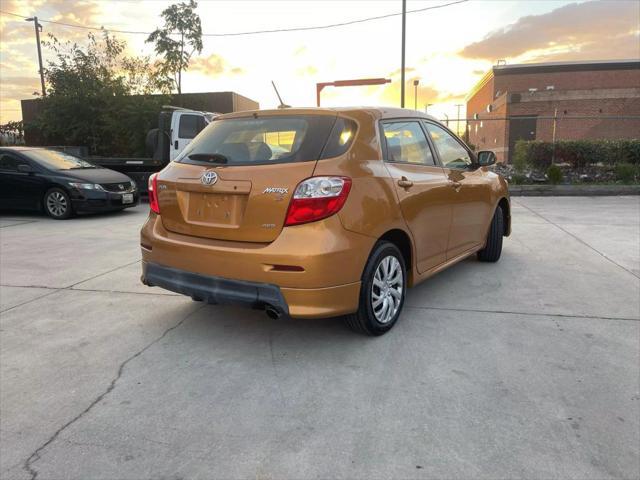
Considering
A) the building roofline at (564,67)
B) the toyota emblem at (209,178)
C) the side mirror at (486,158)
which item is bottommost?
the toyota emblem at (209,178)

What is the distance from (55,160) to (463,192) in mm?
8998

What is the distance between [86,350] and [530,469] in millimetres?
2906

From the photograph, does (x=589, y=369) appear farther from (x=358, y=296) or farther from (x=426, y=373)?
(x=358, y=296)

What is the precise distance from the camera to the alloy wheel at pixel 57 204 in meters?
9.84

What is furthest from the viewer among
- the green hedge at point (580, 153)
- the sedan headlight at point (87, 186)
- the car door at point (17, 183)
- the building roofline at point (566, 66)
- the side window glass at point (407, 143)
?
the building roofline at point (566, 66)

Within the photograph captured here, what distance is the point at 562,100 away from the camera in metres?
32.7

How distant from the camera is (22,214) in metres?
10.9

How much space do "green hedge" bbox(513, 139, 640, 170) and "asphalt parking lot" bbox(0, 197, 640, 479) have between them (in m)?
10.8

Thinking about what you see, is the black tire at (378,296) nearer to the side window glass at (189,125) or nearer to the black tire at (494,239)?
the black tire at (494,239)

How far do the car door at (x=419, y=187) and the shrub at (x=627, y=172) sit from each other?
11.8 meters

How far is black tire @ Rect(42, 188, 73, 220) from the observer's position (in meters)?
9.81

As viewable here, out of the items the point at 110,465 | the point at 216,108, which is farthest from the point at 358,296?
the point at 216,108

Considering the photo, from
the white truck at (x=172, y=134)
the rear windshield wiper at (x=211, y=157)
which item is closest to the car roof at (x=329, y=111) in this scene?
the rear windshield wiper at (x=211, y=157)

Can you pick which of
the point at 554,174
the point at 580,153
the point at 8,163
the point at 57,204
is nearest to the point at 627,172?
the point at 580,153
